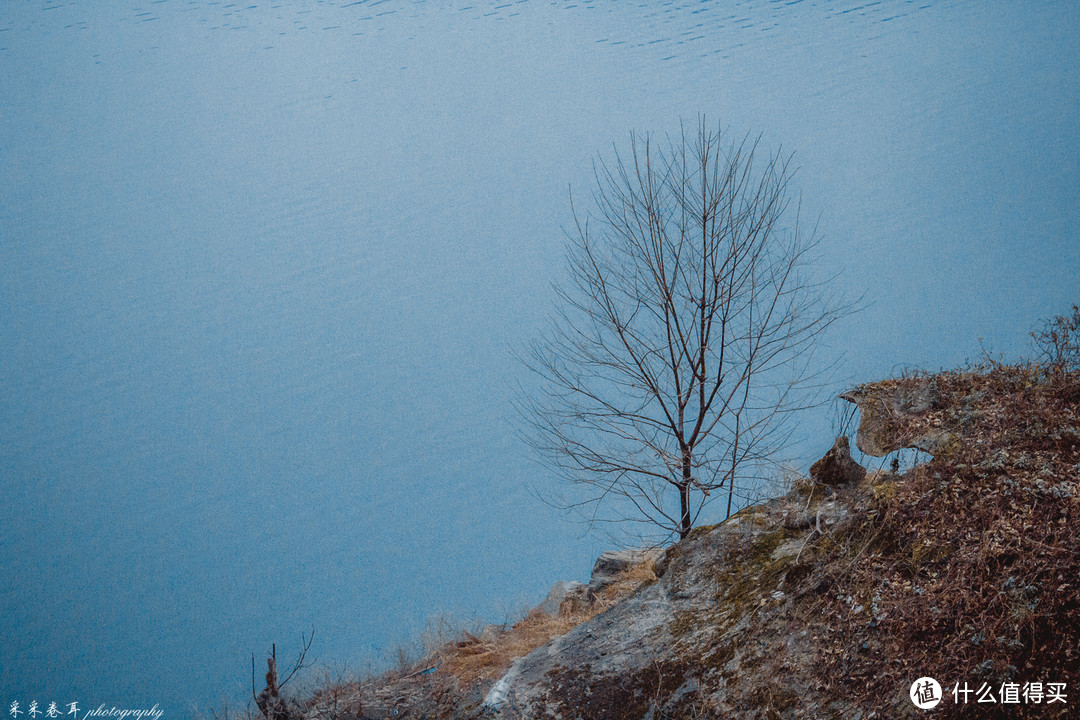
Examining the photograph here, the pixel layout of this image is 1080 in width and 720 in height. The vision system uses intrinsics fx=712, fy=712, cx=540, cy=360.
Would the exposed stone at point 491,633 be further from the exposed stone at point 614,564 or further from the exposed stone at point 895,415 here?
the exposed stone at point 895,415

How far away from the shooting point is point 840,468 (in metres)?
7.64

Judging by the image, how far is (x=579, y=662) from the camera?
7203 millimetres

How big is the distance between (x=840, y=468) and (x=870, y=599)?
2.03m

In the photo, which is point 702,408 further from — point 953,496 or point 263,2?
point 263,2

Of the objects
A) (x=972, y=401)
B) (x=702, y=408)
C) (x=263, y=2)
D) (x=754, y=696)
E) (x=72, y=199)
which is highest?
(x=263, y=2)

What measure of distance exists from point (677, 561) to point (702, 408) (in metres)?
2.04

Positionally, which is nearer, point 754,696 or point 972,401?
point 754,696

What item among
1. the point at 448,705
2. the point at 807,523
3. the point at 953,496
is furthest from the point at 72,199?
the point at 953,496

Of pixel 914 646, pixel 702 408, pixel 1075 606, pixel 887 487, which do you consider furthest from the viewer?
pixel 702 408

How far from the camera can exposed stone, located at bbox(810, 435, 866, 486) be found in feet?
25.0
